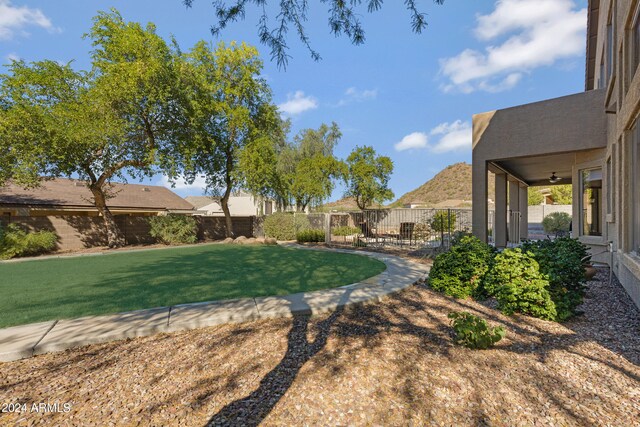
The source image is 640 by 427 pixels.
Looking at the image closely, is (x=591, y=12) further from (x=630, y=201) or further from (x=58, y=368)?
(x=58, y=368)

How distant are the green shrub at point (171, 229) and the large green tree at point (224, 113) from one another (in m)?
2.65

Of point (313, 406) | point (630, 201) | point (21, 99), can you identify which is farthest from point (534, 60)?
point (21, 99)

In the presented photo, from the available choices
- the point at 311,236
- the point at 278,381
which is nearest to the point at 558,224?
the point at 311,236

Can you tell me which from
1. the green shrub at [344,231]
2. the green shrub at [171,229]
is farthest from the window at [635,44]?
the green shrub at [171,229]

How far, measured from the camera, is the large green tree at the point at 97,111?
1245 cm

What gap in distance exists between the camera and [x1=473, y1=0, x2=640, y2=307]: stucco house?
5082 mm

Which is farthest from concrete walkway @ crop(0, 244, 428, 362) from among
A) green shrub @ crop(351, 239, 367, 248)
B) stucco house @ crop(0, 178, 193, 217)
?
stucco house @ crop(0, 178, 193, 217)

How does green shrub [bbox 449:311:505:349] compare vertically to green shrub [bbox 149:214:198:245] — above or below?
below

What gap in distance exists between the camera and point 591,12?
10.4 meters

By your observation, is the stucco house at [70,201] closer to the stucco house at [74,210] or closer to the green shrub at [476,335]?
the stucco house at [74,210]

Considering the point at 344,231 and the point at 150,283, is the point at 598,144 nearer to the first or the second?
the point at 150,283

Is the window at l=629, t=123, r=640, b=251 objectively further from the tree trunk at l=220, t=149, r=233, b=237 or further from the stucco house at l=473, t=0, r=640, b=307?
the tree trunk at l=220, t=149, r=233, b=237

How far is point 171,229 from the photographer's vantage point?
16.9m

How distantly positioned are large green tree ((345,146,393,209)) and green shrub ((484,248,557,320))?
2050cm
